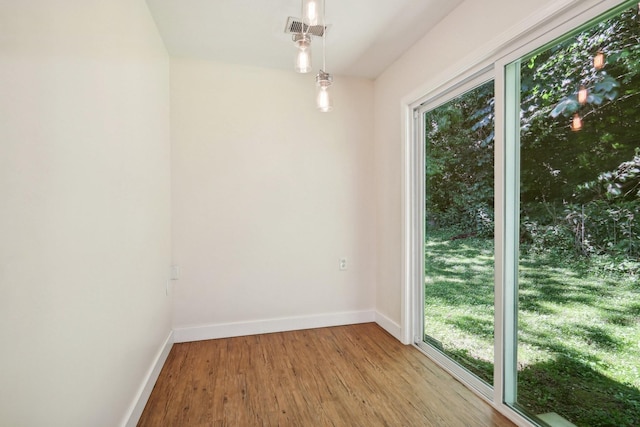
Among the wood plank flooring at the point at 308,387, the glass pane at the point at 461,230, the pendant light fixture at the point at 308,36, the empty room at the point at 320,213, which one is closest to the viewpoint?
the empty room at the point at 320,213

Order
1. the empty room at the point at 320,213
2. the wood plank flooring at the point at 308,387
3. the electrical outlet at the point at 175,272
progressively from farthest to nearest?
1. the electrical outlet at the point at 175,272
2. the wood plank flooring at the point at 308,387
3. the empty room at the point at 320,213

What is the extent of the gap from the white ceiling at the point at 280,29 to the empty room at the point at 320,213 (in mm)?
21

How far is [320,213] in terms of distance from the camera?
10.7 ft

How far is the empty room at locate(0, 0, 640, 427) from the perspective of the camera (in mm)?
1133

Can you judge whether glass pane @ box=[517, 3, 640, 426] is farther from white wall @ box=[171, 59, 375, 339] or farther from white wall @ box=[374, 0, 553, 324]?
white wall @ box=[171, 59, 375, 339]

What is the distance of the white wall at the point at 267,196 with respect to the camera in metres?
2.91

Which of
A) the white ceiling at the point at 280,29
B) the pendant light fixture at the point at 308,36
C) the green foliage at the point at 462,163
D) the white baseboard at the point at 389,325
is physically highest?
the white ceiling at the point at 280,29

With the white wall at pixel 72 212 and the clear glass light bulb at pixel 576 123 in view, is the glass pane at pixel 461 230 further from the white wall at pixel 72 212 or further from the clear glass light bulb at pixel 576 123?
the white wall at pixel 72 212

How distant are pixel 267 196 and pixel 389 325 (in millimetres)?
1678

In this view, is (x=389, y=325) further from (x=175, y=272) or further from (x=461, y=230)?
(x=175, y=272)

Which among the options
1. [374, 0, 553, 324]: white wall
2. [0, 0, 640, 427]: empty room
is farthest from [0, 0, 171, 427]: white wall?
[374, 0, 553, 324]: white wall

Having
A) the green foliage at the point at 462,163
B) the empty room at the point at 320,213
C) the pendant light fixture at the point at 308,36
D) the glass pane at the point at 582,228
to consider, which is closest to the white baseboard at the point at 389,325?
the empty room at the point at 320,213

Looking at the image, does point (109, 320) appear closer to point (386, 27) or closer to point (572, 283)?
point (572, 283)

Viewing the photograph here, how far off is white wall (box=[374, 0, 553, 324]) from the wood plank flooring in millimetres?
680
